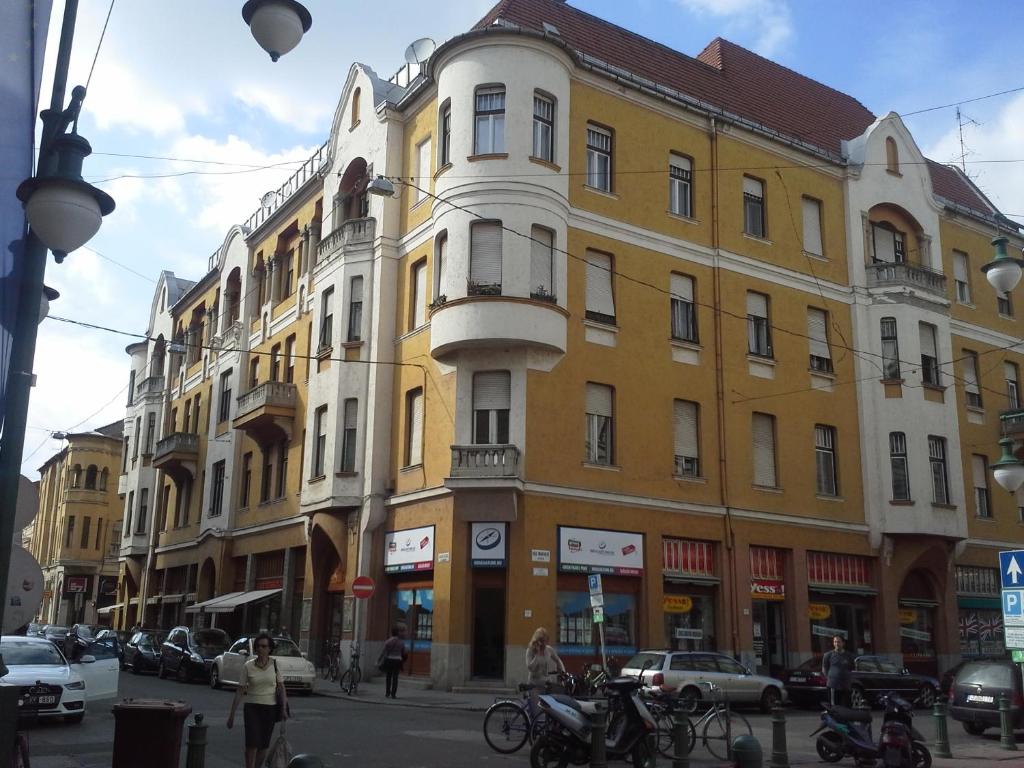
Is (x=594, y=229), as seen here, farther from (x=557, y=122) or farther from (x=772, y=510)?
(x=772, y=510)

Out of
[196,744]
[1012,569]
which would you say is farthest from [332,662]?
[196,744]

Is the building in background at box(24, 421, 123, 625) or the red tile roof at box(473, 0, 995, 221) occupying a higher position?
the red tile roof at box(473, 0, 995, 221)

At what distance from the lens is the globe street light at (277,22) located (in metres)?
7.59

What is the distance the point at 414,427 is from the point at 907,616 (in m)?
16.8

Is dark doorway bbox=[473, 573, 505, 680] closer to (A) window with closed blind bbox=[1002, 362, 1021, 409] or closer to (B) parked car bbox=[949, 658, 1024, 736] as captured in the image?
(B) parked car bbox=[949, 658, 1024, 736]

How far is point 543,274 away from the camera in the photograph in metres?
26.5

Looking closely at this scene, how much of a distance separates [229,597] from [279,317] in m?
10.7

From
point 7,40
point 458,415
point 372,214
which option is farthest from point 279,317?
point 7,40

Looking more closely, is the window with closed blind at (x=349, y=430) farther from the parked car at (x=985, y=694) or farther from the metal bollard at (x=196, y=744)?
the metal bollard at (x=196, y=744)

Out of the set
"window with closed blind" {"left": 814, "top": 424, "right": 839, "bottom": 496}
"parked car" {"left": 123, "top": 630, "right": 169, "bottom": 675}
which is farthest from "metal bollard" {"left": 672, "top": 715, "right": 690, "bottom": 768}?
"parked car" {"left": 123, "top": 630, "right": 169, "bottom": 675}

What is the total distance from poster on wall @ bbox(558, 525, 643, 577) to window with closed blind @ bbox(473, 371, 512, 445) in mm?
2896

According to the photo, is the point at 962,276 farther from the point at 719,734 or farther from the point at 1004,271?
the point at 719,734

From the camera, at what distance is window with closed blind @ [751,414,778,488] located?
2994 cm

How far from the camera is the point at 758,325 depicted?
1224 inches
